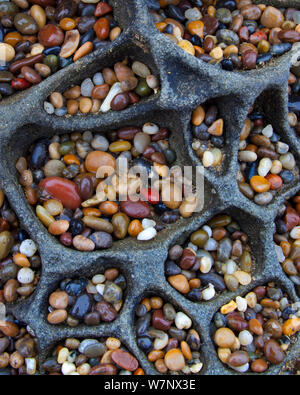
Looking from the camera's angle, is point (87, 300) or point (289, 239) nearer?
point (87, 300)

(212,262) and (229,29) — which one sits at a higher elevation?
(229,29)

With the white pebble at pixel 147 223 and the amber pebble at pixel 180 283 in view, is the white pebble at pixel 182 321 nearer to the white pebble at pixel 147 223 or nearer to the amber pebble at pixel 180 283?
the amber pebble at pixel 180 283

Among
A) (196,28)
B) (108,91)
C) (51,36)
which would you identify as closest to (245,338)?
(108,91)

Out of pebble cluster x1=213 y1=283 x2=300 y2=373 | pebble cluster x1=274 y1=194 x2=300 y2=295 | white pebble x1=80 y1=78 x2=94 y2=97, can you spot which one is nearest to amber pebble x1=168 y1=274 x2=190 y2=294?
pebble cluster x1=213 y1=283 x2=300 y2=373

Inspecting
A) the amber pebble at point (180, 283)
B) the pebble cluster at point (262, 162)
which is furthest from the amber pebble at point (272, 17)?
the amber pebble at point (180, 283)

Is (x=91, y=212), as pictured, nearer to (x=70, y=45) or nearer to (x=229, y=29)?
(x=70, y=45)
